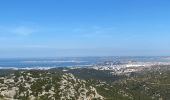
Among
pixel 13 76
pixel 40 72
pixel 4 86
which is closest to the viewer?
pixel 4 86

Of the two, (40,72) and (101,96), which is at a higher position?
(40,72)

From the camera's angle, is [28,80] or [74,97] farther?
[28,80]

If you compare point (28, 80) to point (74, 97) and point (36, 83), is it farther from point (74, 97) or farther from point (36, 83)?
point (74, 97)

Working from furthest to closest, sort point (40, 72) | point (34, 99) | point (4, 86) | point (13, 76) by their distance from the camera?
1. point (40, 72)
2. point (13, 76)
3. point (4, 86)
4. point (34, 99)

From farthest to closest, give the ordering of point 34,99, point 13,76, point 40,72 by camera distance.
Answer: point 40,72
point 13,76
point 34,99

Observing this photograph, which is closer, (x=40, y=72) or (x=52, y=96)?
(x=52, y=96)

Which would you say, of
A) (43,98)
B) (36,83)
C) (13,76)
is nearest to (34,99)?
(43,98)

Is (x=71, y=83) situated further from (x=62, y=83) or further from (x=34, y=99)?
(x=34, y=99)

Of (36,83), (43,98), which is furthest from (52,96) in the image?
(36,83)
